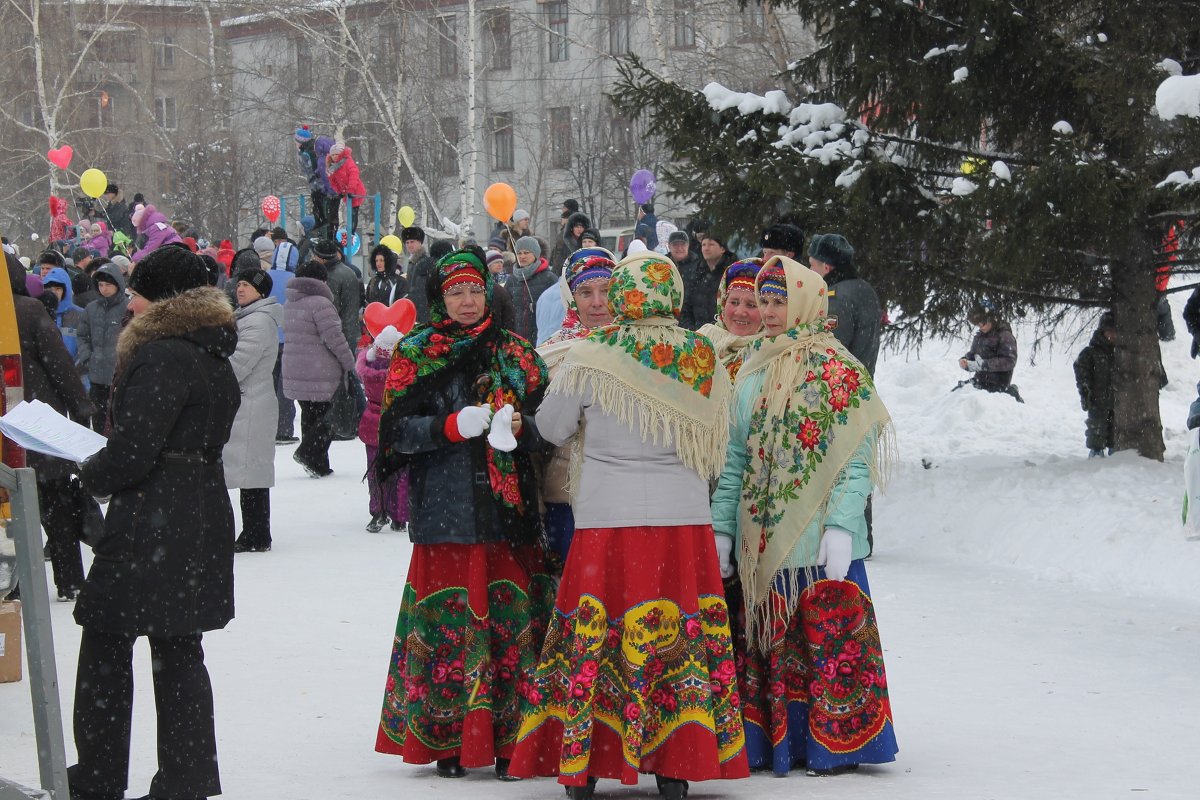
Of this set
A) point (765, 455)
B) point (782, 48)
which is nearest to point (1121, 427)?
point (765, 455)

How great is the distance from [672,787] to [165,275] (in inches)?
94.0

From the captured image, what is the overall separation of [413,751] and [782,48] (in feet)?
72.1

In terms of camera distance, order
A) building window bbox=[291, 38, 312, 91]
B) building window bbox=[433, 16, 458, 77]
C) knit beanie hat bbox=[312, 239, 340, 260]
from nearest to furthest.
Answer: knit beanie hat bbox=[312, 239, 340, 260]
building window bbox=[291, 38, 312, 91]
building window bbox=[433, 16, 458, 77]

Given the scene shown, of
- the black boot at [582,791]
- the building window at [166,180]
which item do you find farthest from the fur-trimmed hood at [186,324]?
the building window at [166,180]

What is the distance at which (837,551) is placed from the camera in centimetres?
569

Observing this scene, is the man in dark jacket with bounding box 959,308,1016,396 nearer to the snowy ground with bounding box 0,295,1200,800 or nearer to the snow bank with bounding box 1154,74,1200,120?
the snowy ground with bounding box 0,295,1200,800

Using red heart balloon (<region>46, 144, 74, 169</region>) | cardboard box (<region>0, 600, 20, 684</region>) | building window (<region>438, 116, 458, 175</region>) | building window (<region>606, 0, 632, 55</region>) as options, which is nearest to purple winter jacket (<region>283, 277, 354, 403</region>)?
cardboard box (<region>0, 600, 20, 684</region>)

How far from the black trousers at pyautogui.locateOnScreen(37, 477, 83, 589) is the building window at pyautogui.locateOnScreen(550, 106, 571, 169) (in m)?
34.1

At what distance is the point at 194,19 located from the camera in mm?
52938

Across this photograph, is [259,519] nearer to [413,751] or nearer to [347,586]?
[347,586]

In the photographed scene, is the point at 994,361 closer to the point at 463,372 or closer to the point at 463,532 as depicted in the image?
the point at 463,372

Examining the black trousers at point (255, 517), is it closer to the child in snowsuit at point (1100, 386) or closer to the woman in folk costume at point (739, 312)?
the woman in folk costume at point (739, 312)

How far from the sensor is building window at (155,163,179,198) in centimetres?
4754

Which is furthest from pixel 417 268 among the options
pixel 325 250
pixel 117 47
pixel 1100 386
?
pixel 117 47
